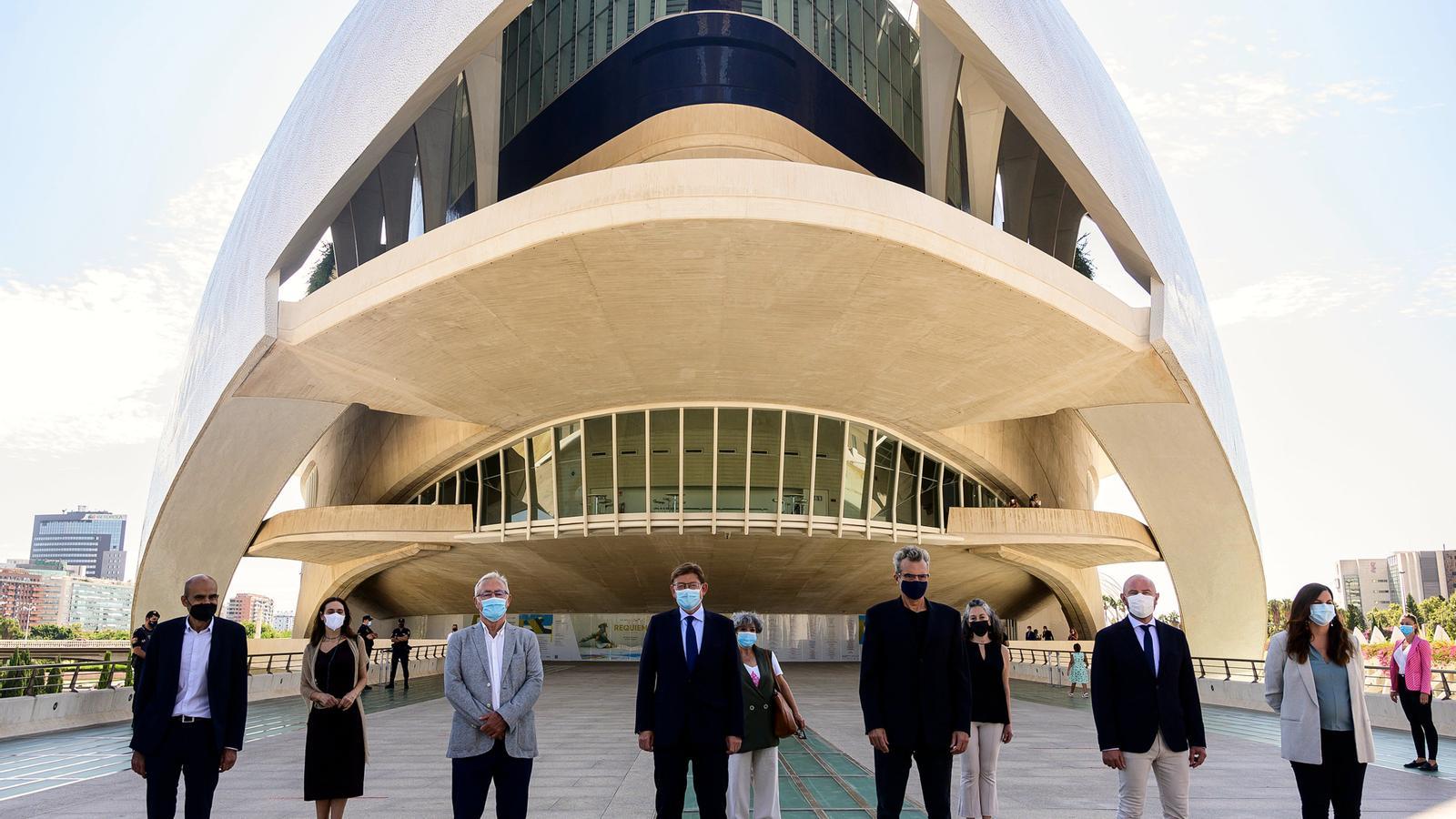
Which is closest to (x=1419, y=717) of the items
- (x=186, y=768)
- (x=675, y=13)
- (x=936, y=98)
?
(x=186, y=768)

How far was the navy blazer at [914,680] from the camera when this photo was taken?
461cm

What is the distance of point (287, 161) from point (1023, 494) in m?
21.5

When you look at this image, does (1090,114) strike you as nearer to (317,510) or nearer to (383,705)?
(383,705)

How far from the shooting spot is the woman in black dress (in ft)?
17.7

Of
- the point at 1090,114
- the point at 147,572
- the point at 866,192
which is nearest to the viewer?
the point at 866,192

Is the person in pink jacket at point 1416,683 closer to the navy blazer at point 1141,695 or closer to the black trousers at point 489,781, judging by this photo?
the navy blazer at point 1141,695

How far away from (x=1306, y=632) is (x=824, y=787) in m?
3.75

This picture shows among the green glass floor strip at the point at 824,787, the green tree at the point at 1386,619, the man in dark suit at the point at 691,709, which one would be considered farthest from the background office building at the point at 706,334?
the green tree at the point at 1386,619

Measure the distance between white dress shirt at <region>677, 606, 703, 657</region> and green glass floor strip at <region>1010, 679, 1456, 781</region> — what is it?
4.61 meters

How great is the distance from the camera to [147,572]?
82.5 feet

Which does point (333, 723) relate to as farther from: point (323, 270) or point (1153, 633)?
point (323, 270)

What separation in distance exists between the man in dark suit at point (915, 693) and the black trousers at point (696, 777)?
73cm

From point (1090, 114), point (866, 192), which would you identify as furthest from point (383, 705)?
point (1090, 114)

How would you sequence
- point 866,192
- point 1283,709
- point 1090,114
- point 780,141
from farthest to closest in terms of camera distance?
1. point 780,141
2. point 1090,114
3. point 866,192
4. point 1283,709
